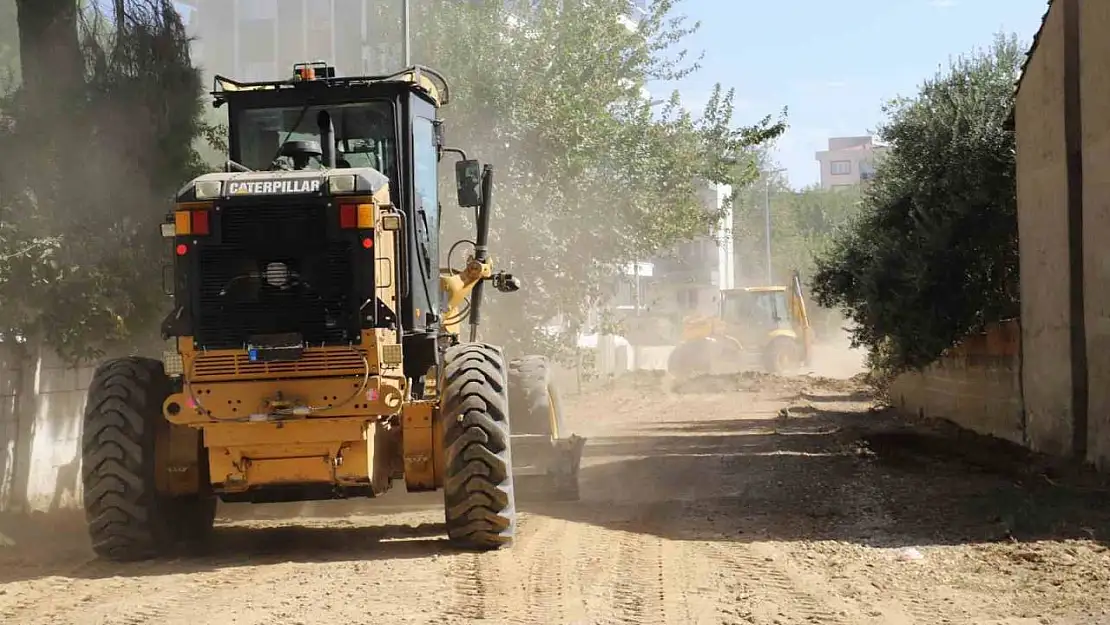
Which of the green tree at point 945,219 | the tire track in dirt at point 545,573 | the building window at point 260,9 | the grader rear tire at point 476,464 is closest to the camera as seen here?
the tire track in dirt at point 545,573

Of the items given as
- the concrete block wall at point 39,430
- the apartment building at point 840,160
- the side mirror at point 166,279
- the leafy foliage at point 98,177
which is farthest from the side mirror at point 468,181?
the apartment building at point 840,160

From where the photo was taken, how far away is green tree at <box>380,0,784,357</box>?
20.6 m

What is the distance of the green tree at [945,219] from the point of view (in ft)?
57.7

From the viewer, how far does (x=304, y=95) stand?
33.2ft

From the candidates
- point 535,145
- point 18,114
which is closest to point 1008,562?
point 18,114

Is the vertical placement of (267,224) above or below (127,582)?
above

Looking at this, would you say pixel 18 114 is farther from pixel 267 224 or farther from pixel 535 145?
pixel 535 145

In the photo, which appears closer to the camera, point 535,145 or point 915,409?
point 535,145

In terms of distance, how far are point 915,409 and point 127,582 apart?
16499 millimetres

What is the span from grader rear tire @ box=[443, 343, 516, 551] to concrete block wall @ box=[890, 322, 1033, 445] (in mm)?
8692

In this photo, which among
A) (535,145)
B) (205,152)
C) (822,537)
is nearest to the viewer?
(822,537)

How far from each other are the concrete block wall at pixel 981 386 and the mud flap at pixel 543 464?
6.74 meters

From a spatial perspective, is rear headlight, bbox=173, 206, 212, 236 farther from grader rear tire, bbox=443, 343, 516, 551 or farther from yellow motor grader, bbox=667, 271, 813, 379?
yellow motor grader, bbox=667, 271, 813, 379

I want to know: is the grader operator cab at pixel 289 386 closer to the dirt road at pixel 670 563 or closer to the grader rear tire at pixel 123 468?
the grader rear tire at pixel 123 468
